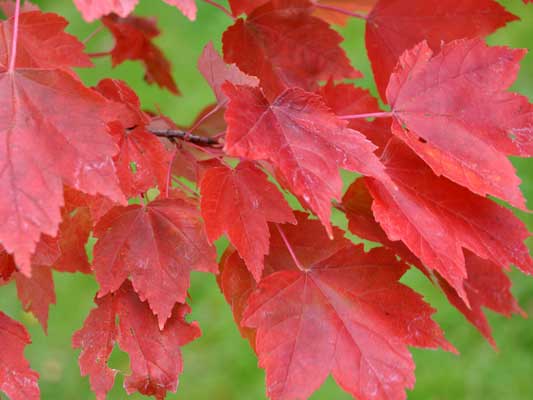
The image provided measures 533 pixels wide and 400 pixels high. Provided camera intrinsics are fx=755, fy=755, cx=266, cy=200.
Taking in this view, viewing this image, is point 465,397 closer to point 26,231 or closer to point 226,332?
point 226,332

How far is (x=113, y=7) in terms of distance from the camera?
26.6 inches

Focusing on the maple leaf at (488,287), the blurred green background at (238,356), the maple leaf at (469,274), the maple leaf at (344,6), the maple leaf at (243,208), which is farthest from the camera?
the blurred green background at (238,356)

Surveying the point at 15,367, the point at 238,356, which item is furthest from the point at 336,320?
the point at 238,356

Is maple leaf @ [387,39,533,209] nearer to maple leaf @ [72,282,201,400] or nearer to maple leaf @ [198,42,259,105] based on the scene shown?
maple leaf @ [198,42,259,105]

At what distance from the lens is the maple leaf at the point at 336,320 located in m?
0.80

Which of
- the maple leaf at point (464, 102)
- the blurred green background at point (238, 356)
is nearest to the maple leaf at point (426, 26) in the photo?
the maple leaf at point (464, 102)

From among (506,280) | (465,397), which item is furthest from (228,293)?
(465,397)

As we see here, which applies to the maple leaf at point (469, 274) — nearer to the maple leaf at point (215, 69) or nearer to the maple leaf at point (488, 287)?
the maple leaf at point (488, 287)

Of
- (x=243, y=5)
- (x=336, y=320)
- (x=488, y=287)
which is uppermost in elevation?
(x=243, y=5)

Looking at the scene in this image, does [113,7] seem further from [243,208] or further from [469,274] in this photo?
[469,274]

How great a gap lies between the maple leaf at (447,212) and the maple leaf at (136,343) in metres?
0.26

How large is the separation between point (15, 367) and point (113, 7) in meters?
0.39

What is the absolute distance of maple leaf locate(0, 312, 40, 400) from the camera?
79 cm

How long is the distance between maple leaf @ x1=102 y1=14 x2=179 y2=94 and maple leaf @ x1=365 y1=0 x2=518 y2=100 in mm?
455
